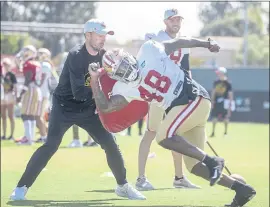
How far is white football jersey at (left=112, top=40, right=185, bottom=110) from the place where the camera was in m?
7.84

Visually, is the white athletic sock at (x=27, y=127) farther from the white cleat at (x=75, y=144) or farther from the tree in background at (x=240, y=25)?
the tree in background at (x=240, y=25)

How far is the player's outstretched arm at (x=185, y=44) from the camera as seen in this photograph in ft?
27.1

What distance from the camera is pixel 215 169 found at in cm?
789

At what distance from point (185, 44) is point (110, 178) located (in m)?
4.30

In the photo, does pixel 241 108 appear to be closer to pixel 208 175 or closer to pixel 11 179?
pixel 11 179

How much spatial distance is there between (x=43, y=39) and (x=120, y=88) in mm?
54897

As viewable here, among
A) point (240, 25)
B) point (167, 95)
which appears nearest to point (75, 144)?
point (167, 95)

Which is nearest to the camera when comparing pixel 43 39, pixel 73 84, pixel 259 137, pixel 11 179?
pixel 73 84

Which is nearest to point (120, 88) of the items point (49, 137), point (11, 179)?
point (49, 137)

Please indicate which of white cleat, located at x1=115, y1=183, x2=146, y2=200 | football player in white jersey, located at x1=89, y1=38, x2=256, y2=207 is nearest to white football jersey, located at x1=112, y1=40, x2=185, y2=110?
football player in white jersey, located at x1=89, y1=38, x2=256, y2=207

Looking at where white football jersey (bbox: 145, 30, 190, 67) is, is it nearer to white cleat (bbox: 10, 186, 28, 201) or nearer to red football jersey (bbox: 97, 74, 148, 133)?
red football jersey (bbox: 97, 74, 148, 133)

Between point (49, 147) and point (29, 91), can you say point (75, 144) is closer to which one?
point (29, 91)

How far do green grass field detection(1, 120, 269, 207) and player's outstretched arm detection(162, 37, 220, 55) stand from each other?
5.89ft

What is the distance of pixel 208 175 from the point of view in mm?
8172
